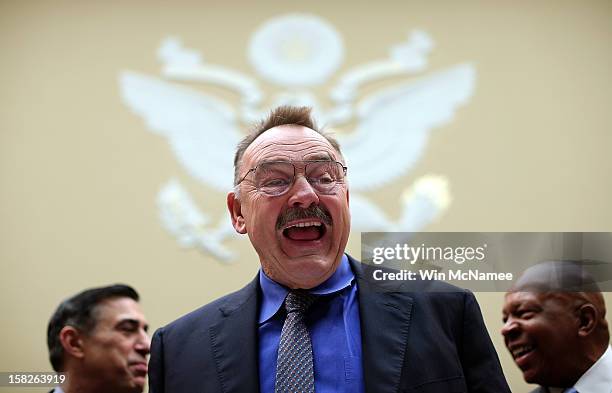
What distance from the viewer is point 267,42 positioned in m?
4.43

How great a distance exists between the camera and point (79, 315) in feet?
9.27

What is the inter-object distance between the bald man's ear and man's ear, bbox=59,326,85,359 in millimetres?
1776

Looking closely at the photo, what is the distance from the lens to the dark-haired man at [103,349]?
2.62 meters

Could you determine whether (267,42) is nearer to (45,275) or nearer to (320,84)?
(320,84)

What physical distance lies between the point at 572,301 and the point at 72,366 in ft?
5.87

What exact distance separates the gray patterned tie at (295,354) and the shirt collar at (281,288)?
0.04 metres

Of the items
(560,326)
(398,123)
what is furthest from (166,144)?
(560,326)

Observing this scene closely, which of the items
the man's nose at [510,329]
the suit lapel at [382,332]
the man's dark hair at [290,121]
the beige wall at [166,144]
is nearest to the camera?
the suit lapel at [382,332]

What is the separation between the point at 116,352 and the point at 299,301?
1.27 metres

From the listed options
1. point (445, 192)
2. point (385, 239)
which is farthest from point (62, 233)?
point (385, 239)

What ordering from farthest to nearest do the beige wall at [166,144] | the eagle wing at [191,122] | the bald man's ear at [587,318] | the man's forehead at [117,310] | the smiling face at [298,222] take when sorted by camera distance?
the eagle wing at [191,122], the beige wall at [166,144], the man's forehead at [117,310], the bald man's ear at [587,318], the smiling face at [298,222]

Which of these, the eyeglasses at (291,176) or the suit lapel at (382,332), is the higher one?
the eyeglasses at (291,176)

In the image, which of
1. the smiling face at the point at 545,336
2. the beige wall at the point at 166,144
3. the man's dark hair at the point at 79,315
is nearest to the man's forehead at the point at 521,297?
the smiling face at the point at 545,336

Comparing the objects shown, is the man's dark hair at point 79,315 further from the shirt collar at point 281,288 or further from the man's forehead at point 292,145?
the man's forehead at point 292,145
